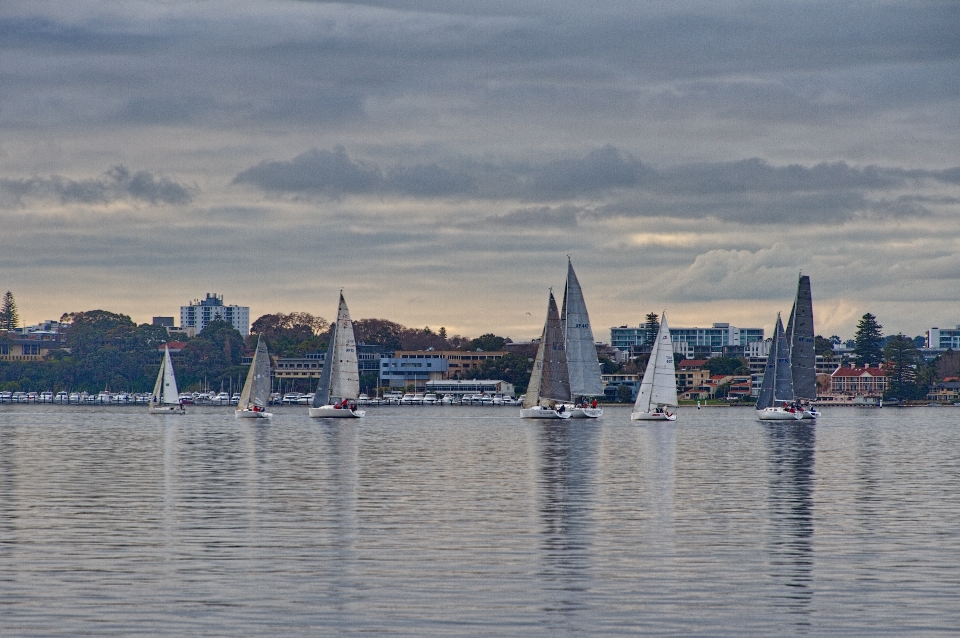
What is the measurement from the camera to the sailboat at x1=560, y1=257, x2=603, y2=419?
16150 centimetres

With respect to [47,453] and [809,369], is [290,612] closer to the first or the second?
[47,453]

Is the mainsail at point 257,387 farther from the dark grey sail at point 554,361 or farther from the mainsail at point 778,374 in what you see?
the mainsail at point 778,374

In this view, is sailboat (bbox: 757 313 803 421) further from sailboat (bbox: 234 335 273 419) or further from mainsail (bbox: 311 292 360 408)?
sailboat (bbox: 234 335 273 419)

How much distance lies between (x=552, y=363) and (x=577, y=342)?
3880 millimetres

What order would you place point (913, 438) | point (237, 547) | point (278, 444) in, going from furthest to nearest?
point (913, 438) < point (278, 444) < point (237, 547)

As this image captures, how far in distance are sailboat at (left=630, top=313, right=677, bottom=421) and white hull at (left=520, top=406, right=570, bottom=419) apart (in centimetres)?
873

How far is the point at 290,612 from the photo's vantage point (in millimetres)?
27891

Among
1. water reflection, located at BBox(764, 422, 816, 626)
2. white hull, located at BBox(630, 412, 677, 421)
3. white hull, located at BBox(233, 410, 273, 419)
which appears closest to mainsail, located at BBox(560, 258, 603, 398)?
white hull, located at BBox(630, 412, 677, 421)

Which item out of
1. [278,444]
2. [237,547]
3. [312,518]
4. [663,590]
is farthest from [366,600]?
[278,444]

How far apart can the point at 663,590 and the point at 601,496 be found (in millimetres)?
23827

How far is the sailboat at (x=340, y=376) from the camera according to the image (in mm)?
156875

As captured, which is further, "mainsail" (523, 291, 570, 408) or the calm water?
"mainsail" (523, 291, 570, 408)

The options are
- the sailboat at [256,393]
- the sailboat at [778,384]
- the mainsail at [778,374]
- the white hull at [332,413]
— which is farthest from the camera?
the sailboat at [256,393]

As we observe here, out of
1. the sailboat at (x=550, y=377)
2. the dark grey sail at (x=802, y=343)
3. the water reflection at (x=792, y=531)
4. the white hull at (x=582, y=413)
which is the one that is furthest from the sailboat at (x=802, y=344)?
the water reflection at (x=792, y=531)
